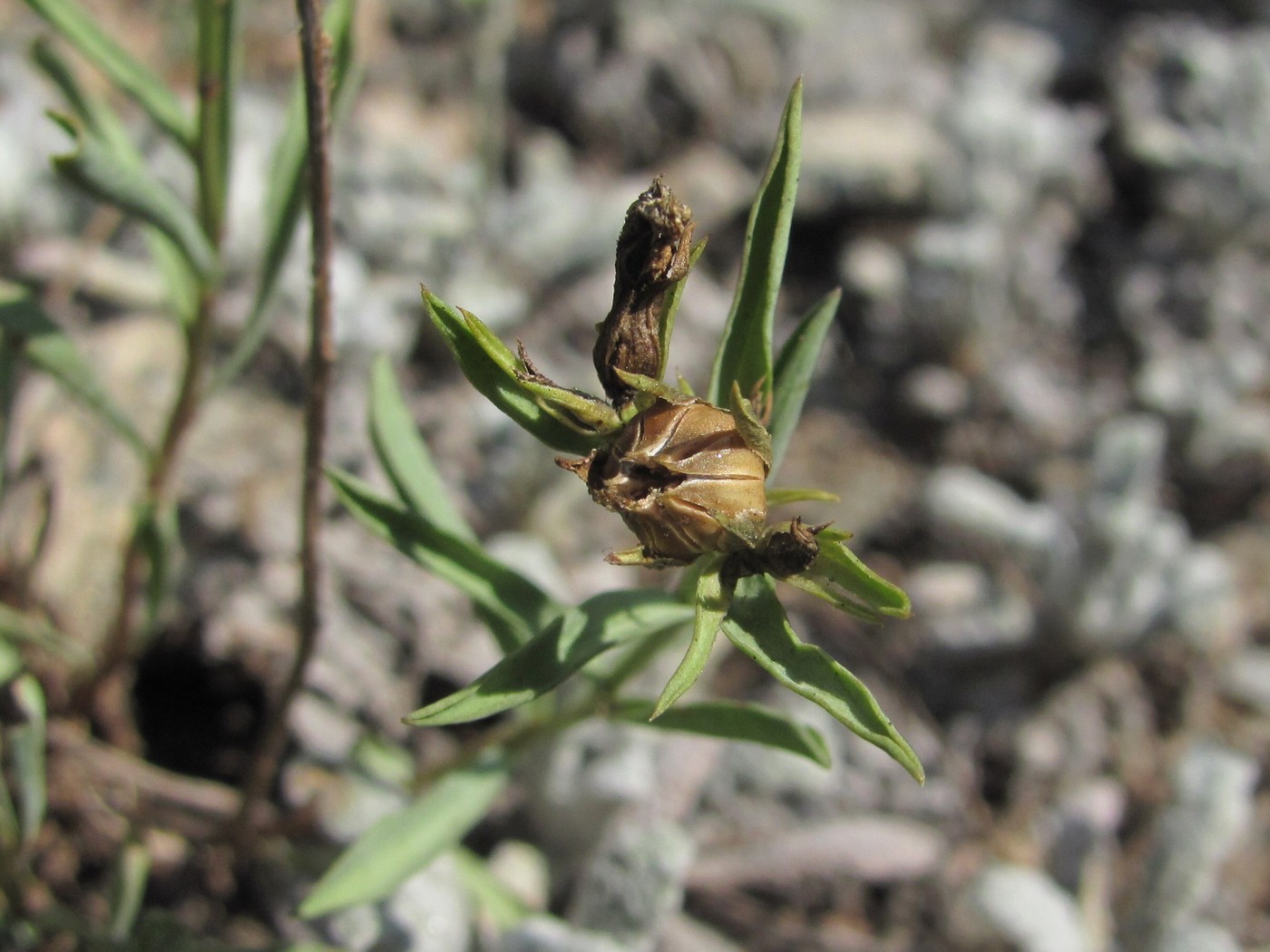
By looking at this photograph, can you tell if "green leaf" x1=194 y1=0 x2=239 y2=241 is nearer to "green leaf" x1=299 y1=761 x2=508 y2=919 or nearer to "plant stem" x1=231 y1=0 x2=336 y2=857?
"plant stem" x1=231 y1=0 x2=336 y2=857

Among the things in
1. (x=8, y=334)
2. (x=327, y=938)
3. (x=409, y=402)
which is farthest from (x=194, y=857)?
(x=409, y=402)

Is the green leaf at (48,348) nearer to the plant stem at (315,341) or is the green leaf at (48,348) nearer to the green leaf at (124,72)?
the green leaf at (124,72)

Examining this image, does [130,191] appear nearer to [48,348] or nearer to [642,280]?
[48,348]

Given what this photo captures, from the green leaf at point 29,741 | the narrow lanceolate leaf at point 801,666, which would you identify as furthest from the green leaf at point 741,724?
the green leaf at point 29,741

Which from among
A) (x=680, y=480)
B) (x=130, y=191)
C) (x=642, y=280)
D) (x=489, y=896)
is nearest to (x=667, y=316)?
(x=642, y=280)

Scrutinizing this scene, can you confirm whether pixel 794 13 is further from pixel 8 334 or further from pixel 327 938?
pixel 327 938
